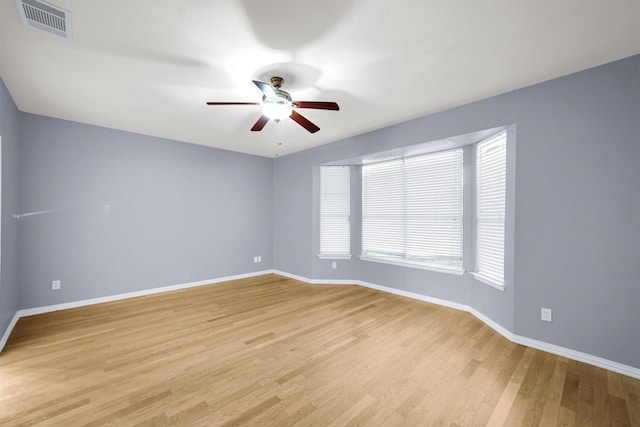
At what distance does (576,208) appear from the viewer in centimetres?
247

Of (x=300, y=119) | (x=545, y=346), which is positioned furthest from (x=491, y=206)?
(x=300, y=119)

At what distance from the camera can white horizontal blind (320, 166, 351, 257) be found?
17.0ft

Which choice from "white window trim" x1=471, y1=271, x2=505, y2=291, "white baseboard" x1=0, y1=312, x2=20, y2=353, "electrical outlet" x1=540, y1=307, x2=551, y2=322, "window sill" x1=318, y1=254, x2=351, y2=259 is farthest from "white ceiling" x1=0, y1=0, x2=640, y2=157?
"window sill" x1=318, y1=254, x2=351, y2=259

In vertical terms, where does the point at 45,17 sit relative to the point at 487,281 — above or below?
above

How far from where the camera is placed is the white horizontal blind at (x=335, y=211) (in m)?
5.19

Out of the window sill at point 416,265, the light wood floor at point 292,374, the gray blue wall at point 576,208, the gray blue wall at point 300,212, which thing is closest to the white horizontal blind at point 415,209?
the window sill at point 416,265

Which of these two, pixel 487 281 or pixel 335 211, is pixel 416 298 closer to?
pixel 487 281

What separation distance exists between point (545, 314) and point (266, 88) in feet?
11.4

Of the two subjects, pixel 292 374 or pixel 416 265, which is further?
pixel 416 265

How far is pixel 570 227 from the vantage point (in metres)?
2.50

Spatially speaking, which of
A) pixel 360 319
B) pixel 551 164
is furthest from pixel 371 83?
pixel 360 319

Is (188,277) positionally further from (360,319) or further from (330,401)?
(330,401)

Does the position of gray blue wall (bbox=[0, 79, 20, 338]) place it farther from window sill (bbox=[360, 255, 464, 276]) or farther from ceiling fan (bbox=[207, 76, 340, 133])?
window sill (bbox=[360, 255, 464, 276])

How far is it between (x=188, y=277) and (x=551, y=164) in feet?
18.3
